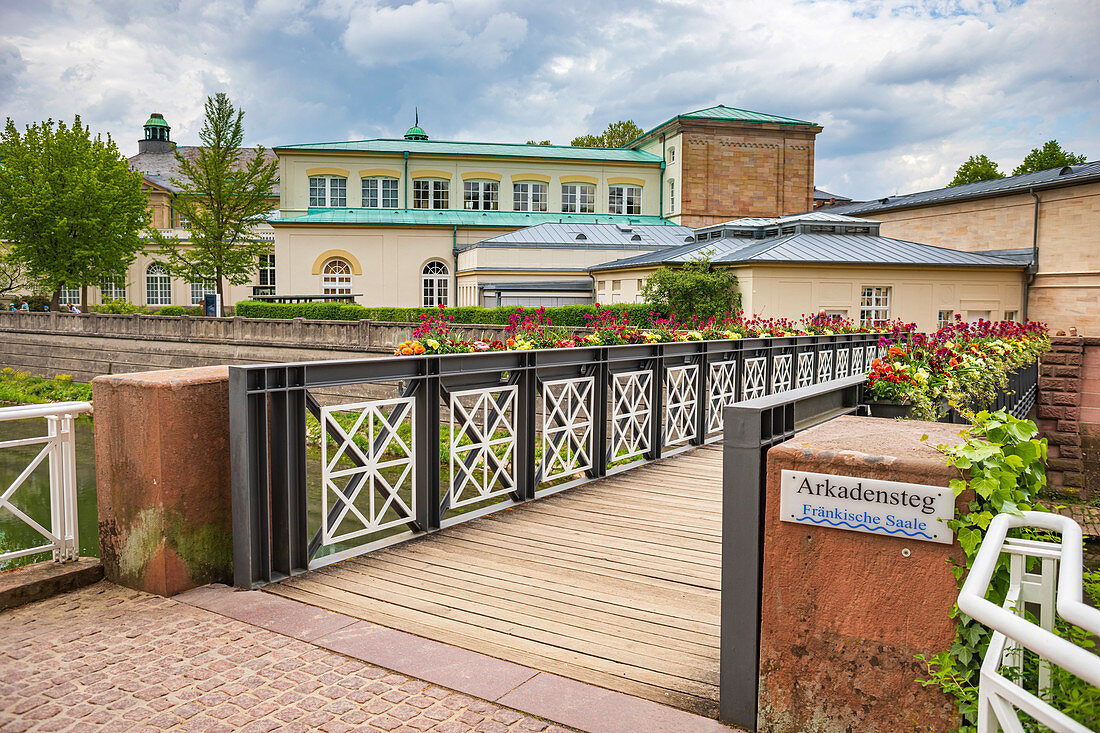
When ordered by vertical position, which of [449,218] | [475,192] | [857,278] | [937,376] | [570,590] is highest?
[475,192]

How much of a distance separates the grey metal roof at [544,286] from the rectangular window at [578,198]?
576 inches

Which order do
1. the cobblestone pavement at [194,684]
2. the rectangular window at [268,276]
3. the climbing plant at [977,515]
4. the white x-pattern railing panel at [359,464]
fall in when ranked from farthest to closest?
the rectangular window at [268,276]
the white x-pattern railing panel at [359,464]
the cobblestone pavement at [194,684]
the climbing plant at [977,515]

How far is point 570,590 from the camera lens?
5078 millimetres

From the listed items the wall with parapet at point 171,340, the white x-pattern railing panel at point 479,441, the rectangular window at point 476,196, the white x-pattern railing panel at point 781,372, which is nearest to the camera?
the white x-pattern railing panel at point 479,441

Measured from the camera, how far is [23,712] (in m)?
3.33

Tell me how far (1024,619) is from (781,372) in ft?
38.6

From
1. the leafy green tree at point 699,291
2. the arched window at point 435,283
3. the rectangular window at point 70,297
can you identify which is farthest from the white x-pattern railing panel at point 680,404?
the rectangular window at point 70,297

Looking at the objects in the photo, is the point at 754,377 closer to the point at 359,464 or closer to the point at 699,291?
the point at 359,464

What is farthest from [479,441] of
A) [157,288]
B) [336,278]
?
[157,288]

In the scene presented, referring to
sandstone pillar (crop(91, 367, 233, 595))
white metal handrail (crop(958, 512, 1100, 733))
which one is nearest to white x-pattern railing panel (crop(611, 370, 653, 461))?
sandstone pillar (crop(91, 367, 233, 595))

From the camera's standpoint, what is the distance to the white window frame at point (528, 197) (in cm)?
5078

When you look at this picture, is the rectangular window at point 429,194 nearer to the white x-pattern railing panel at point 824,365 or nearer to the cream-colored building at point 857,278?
the cream-colored building at point 857,278

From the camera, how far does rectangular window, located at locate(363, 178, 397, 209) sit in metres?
48.8

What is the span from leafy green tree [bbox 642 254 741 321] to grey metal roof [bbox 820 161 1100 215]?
19.5 meters
